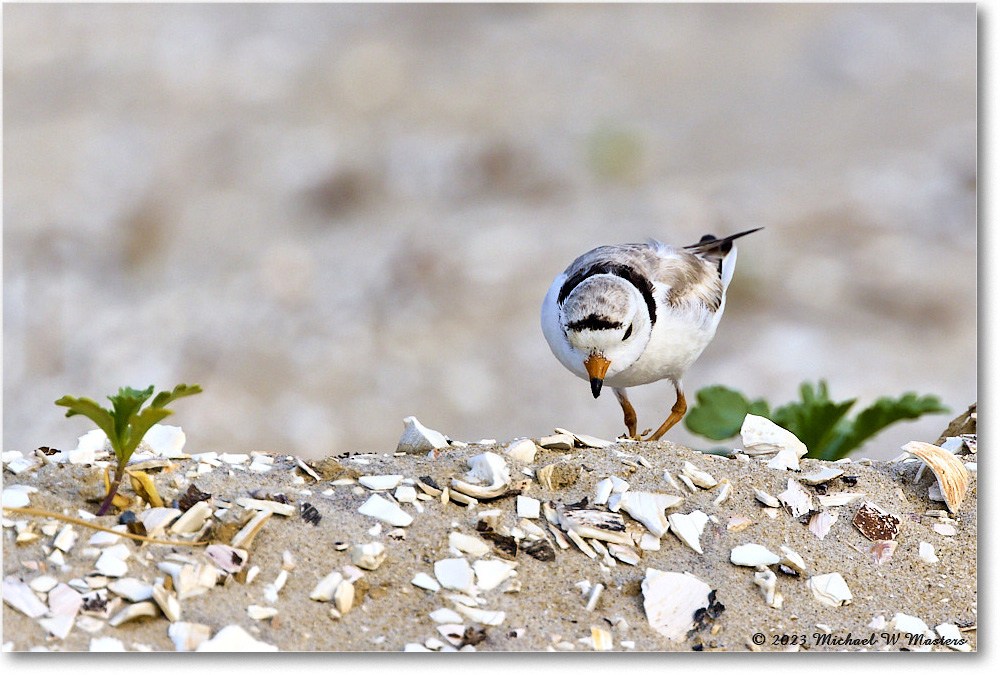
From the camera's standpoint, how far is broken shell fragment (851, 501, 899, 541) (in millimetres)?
2859

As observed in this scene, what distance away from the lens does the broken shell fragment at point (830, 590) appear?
8.57 feet

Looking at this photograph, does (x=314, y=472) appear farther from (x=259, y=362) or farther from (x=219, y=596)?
(x=259, y=362)

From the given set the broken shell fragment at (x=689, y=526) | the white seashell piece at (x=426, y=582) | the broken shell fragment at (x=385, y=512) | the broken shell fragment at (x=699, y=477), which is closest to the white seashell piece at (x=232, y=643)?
the white seashell piece at (x=426, y=582)

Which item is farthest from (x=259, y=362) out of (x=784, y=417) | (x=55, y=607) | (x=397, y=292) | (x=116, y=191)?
(x=55, y=607)

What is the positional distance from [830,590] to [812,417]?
5.25 feet

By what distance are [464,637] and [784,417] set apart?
258 centimetres

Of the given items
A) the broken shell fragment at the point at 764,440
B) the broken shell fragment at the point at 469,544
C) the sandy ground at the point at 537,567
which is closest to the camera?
the sandy ground at the point at 537,567

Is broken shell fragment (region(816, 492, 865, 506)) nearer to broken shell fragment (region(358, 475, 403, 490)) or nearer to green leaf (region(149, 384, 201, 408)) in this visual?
broken shell fragment (region(358, 475, 403, 490))

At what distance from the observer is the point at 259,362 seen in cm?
734

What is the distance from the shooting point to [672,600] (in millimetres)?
2482

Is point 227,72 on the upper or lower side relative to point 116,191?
upper

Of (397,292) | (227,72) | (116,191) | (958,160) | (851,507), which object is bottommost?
(851,507)

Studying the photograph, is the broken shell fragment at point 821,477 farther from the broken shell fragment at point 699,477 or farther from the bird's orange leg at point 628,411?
the bird's orange leg at point 628,411

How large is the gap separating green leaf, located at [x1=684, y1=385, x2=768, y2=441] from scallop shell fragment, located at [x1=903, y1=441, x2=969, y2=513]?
1247mm
